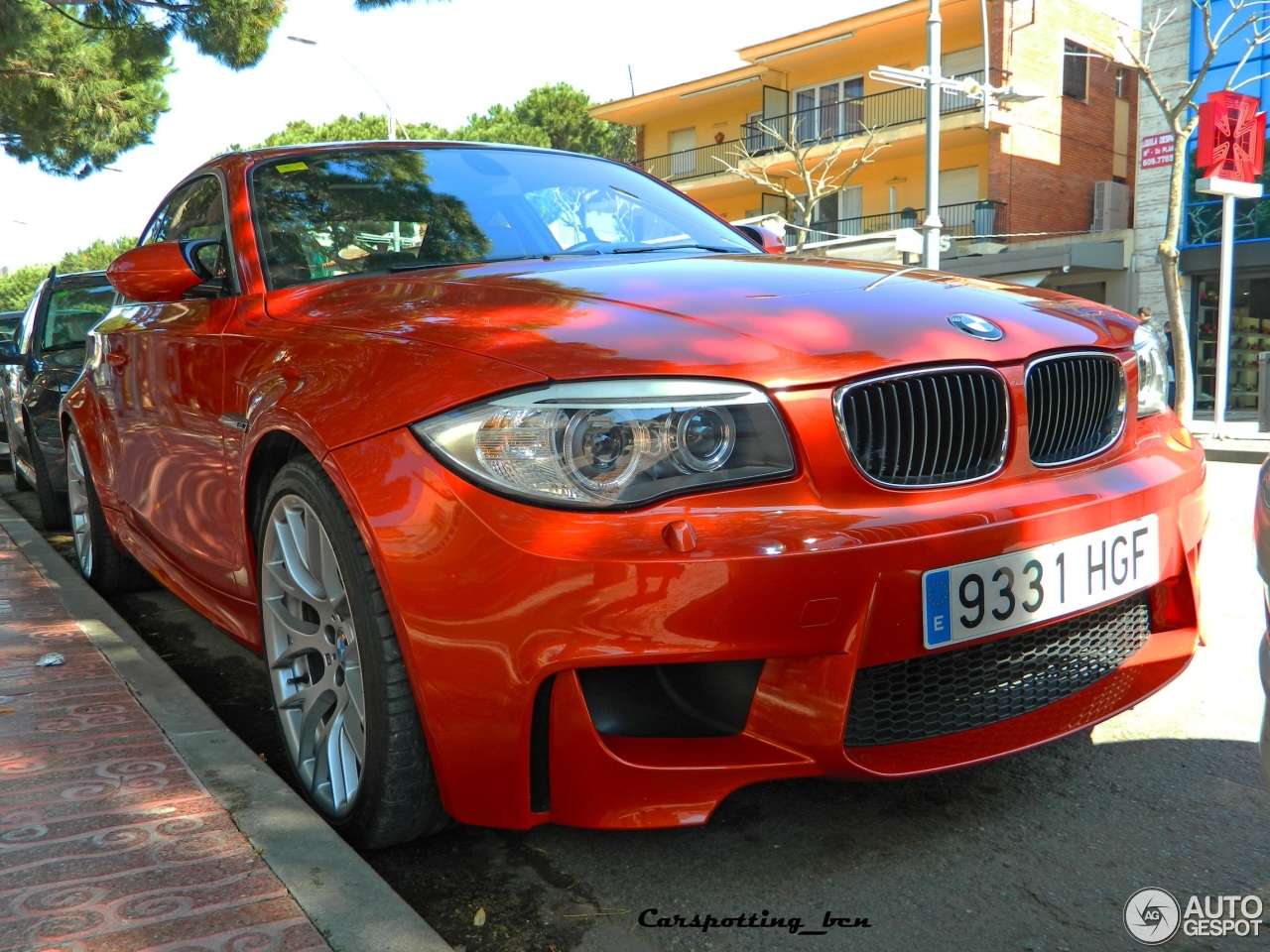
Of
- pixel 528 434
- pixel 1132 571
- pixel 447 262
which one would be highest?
pixel 447 262

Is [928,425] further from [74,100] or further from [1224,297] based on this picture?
[74,100]

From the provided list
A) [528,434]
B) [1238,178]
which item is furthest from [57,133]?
[528,434]

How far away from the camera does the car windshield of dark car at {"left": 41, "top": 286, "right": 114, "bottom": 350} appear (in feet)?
24.6

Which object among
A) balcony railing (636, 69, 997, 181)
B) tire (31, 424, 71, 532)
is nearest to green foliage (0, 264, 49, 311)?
balcony railing (636, 69, 997, 181)

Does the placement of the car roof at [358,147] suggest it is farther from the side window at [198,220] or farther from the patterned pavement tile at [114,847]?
the patterned pavement tile at [114,847]

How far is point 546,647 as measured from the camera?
6.37 ft

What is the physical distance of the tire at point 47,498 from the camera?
6676 millimetres

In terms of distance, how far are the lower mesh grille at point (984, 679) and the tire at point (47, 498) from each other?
582cm

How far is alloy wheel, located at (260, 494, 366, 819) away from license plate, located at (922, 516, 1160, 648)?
1.09 m

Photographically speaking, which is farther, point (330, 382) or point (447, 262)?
point (447, 262)

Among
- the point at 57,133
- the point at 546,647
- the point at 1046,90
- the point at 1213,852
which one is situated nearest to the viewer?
the point at 546,647

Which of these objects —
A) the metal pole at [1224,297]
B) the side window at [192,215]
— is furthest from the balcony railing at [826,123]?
the side window at [192,215]

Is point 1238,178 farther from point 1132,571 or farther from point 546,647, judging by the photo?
point 546,647

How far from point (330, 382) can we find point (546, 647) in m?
0.79
